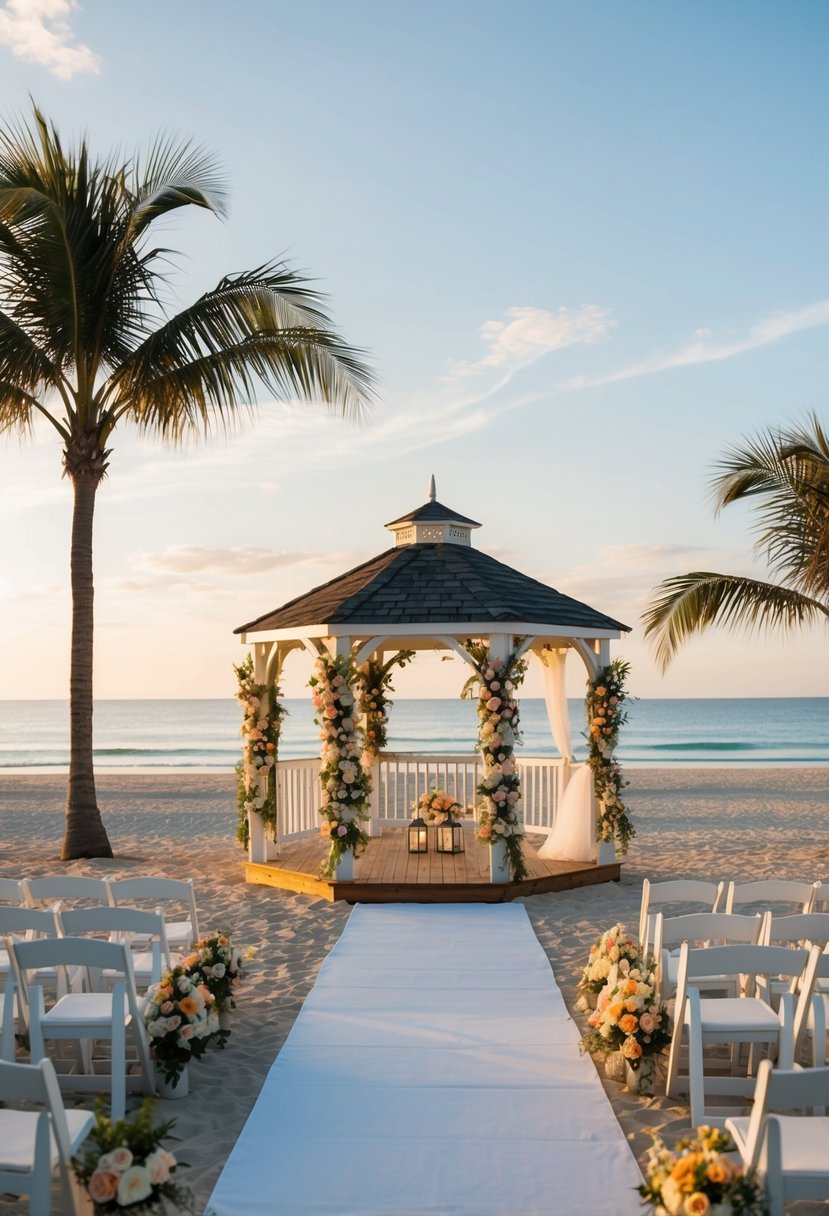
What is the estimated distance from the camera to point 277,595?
158 feet

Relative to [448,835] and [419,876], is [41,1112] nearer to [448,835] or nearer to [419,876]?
[419,876]

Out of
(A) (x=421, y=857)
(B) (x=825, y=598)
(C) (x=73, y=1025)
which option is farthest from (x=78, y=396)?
(B) (x=825, y=598)

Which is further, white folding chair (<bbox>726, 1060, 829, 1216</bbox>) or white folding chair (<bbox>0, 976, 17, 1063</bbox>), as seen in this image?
white folding chair (<bbox>0, 976, 17, 1063</bbox>)

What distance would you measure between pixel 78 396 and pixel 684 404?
990 cm

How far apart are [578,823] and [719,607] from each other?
4.10 metres

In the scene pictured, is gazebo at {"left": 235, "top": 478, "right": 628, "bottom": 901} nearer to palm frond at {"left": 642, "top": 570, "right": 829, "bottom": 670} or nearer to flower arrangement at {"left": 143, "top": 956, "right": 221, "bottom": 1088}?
palm frond at {"left": 642, "top": 570, "right": 829, "bottom": 670}

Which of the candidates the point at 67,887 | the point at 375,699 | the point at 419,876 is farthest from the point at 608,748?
the point at 67,887

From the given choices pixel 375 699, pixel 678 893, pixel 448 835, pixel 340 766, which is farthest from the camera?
pixel 375 699

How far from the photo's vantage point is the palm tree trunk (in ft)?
39.8

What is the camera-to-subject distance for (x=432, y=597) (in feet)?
35.2

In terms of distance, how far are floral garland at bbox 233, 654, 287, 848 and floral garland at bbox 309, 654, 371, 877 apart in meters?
1.49

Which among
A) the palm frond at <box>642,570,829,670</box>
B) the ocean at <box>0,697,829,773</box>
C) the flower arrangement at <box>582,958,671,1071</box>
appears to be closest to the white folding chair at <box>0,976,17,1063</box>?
the flower arrangement at <box>582,958,671,1071</box>

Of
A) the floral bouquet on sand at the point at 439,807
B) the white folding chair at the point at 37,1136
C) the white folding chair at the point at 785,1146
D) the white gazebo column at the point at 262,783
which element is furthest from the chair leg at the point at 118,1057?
the floral bouquet on sand at the point at 439,807

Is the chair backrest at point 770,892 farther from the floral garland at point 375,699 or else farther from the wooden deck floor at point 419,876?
the floral garland at point 375,699
